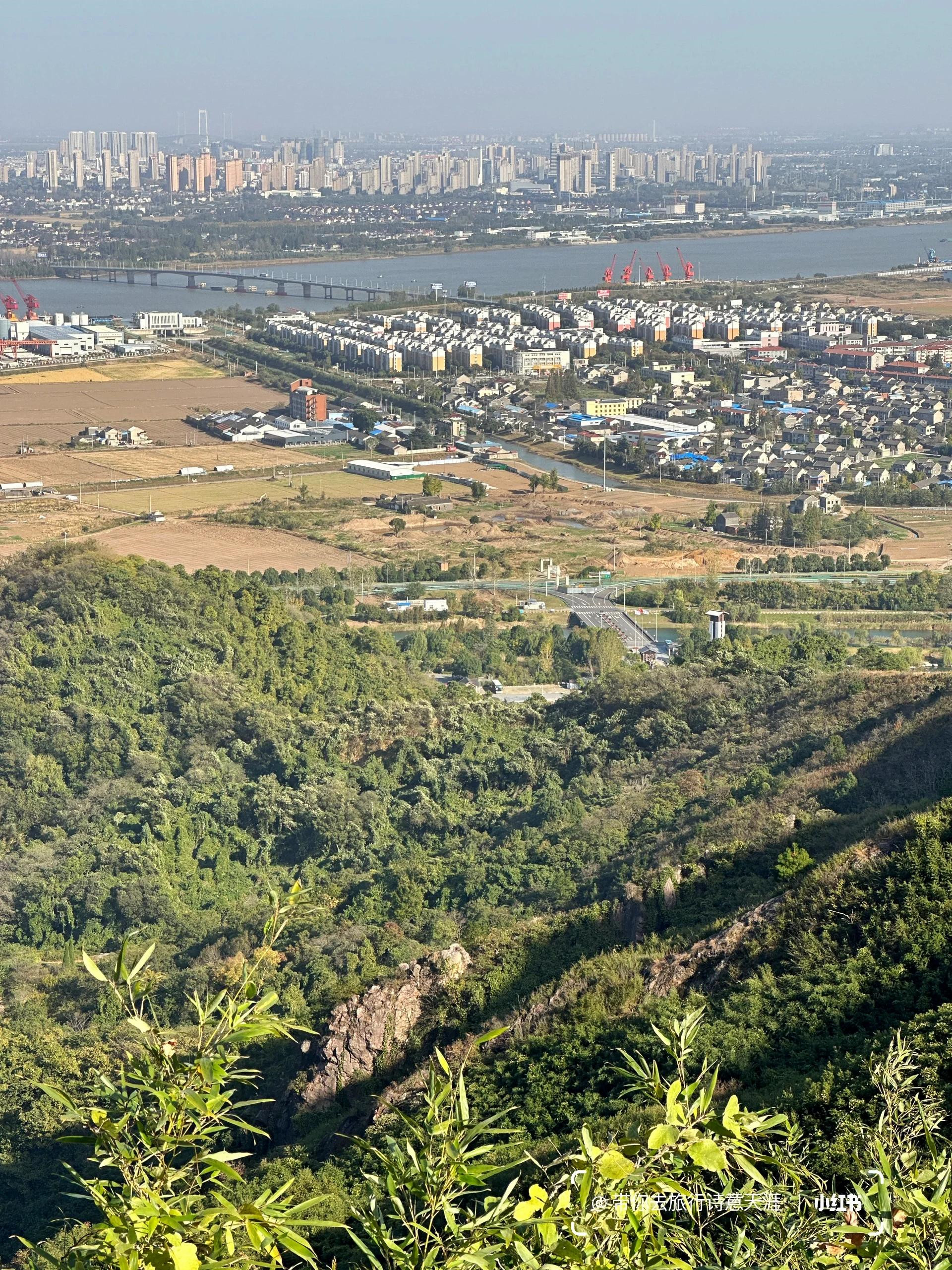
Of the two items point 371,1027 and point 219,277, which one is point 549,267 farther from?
point 371,1027

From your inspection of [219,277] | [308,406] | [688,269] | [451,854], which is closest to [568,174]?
[688,269]

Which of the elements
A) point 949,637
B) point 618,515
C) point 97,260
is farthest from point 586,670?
point 97,260

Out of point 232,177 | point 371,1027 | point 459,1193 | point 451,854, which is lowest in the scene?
point 451,854

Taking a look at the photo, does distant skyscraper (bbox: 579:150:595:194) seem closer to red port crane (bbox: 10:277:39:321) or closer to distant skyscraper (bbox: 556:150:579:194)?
distant skyscraper (bbox: 556:150:579:194)

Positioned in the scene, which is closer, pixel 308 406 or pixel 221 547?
pixel 221 547

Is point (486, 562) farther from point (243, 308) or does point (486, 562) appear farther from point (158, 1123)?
point (243, 308)

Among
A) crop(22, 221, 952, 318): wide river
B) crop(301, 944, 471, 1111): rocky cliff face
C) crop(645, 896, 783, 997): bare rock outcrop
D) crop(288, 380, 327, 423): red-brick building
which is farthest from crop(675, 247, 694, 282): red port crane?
crop(645, 896, 783, 997): bare rock outcrop

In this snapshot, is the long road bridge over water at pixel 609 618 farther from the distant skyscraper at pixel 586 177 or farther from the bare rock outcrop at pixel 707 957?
the distant skyscraper at pixel 586 177
